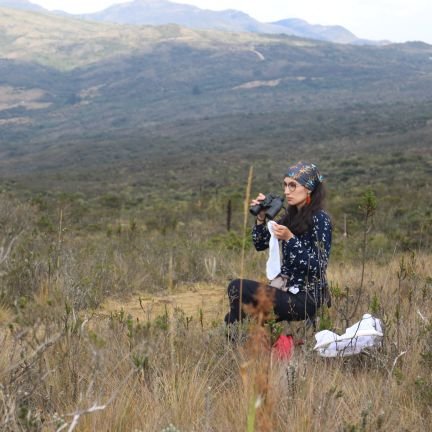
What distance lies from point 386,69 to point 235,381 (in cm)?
12103

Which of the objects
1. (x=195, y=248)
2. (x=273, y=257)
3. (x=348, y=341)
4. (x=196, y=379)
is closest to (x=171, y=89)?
(x=195, y=248)

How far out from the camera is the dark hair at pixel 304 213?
11.4ft

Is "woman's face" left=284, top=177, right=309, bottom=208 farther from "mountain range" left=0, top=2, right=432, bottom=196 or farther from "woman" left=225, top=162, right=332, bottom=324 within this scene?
"mountain range" left=0, top=2, right=432, bottom=196

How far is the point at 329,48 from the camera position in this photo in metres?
138

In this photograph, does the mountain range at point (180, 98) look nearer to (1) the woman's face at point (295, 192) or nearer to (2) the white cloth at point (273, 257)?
(1) the woman's face at point (295, 192)

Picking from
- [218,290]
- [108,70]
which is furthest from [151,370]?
[108,70]

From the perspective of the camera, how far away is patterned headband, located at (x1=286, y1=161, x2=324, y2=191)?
3.51m

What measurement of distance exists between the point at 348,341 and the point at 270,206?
94cm

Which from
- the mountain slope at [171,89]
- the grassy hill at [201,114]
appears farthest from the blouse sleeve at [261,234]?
the mountain slope at [171,89]

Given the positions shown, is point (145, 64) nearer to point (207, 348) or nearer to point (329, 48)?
point (329, 48)

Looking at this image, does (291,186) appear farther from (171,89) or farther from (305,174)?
(171,89)

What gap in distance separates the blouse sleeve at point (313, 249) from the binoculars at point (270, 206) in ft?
0.59

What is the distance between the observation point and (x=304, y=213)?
11.5ft

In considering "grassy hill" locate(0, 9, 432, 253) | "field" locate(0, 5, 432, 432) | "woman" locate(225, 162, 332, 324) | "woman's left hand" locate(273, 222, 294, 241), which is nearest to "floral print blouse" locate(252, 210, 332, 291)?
"woman" locate(225, 162, 332, 324)
